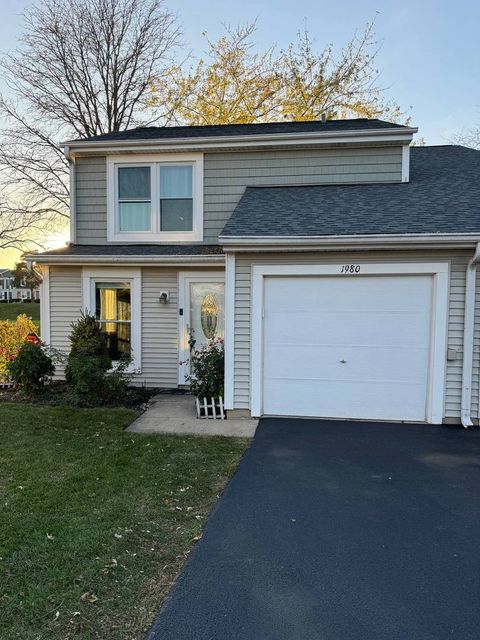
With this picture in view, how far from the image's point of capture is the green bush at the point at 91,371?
6957 millimetres

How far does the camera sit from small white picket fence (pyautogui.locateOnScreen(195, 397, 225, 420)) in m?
6.41

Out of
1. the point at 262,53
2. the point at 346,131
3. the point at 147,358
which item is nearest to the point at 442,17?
the point at 346,131

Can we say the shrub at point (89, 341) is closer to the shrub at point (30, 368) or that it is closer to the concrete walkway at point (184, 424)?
the shrub at point (30, 368)

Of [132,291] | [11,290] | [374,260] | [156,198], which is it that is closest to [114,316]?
[132,291]

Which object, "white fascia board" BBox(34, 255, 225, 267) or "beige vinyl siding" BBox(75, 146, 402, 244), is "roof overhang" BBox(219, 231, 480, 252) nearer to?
"white fascia board" BBox(34, 255, 225, 267)

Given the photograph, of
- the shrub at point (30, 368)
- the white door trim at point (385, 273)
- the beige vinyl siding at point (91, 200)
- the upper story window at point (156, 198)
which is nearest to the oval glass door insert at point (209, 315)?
the upper story window at point (156, 198)

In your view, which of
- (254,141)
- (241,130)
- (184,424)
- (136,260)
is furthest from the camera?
(241,130)

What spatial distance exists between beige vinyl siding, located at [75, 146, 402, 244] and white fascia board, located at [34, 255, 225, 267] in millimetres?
1052

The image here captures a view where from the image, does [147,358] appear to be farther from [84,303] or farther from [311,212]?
[311,212]

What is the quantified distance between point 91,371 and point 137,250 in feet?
8.97

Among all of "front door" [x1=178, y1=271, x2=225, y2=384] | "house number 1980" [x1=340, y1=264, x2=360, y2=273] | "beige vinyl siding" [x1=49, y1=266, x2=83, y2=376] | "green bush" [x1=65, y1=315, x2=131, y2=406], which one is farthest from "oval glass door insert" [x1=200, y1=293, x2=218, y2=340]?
"house number 1980" [x1=340, y1=264, x2=360, y2=273]

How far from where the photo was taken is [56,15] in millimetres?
15656

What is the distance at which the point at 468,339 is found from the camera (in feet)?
19.1

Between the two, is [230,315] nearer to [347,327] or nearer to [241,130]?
[347,327]
